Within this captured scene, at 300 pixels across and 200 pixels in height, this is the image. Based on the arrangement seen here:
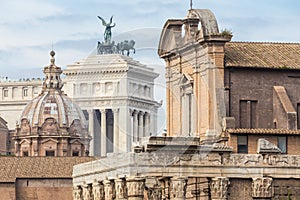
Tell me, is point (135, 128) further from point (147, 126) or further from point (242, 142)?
point (242, 142)

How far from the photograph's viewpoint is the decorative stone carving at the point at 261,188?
7488 cm

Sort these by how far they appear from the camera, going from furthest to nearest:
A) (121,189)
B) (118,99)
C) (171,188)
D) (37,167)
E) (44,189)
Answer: (37,167) → (44,189) → (118,99) → (121,189) → (171,188)

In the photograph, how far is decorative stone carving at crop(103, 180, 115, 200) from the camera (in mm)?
77175

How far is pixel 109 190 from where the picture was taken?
77438mm

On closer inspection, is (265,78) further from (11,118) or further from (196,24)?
(11,118)

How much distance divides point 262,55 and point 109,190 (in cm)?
1136

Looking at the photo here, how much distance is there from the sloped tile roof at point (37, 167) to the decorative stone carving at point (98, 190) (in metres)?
28.1

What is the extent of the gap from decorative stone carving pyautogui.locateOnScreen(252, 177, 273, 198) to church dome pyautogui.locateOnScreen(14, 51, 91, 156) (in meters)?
56.2

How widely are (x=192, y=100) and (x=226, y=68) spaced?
3410mm

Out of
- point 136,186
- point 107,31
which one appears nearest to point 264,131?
point 136,186

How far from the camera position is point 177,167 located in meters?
74.2

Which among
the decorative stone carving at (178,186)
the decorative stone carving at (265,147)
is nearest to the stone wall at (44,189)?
the decorative stone carving at (265,147)

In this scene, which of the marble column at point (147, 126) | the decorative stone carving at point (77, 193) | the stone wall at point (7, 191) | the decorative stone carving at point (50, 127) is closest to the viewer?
the marble column at point (147, 126)

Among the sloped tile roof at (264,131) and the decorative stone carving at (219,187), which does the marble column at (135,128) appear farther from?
the decorative stone carving at (219,187)
